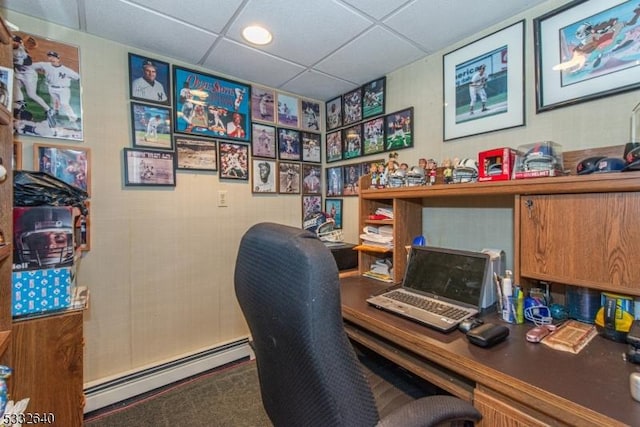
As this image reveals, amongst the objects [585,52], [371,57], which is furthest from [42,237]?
[585,52]

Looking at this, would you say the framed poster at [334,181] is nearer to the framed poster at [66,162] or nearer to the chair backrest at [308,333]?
the framed poster at [66,162]

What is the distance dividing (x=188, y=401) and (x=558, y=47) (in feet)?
9.21

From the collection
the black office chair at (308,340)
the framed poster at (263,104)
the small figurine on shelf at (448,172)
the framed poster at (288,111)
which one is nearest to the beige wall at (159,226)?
the small figurine on shelf at (448,172)

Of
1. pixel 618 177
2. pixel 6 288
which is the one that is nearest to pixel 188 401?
pixel 6 288

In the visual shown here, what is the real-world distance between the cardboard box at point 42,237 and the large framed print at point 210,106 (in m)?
1.00

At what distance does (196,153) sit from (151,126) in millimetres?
320

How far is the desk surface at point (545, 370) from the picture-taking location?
0.67 meters

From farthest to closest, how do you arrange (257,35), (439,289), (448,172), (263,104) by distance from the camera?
(263,104) → (257,35) → (448,172) → (439,289)

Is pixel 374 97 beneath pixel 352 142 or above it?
above

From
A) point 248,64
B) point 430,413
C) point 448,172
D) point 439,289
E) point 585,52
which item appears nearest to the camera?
point 430,413

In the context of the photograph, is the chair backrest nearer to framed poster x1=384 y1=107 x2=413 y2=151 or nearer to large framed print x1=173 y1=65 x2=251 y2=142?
framed poster x1=384 y1=107 x2=413 y2=151

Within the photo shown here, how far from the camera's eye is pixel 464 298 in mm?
1288

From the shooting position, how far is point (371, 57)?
190cm

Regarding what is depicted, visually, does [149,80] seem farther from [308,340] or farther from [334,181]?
[308,340]
